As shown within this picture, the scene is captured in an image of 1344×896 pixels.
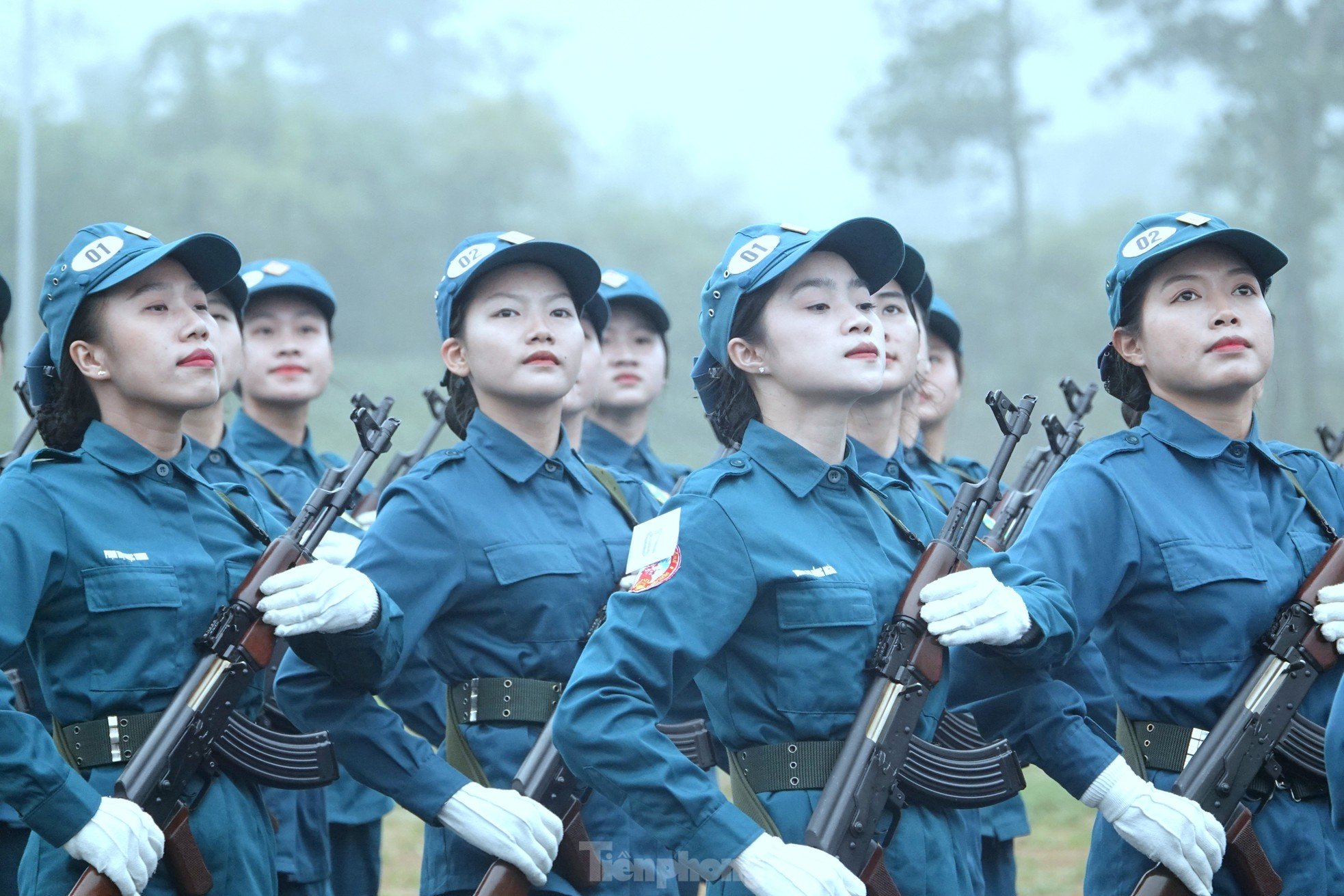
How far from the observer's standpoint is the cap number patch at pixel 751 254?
3.52 m

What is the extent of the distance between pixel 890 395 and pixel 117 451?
262 cm

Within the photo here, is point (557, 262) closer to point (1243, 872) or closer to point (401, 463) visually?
point (401, 463)

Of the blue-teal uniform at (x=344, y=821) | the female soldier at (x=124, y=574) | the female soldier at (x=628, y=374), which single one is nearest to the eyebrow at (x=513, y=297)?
the female soldier at (x=124, y=574)

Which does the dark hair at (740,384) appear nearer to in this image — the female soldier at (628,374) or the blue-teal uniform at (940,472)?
the blue-teal uniform at (940,472)

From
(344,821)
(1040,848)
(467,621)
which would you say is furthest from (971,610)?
(1040,848)

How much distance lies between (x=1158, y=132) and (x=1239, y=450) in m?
29.3

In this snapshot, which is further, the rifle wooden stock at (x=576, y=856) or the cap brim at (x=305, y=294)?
the cap brim at (x=305, y=294)

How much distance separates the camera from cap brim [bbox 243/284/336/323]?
636cm

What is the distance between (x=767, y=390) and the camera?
3.60 m

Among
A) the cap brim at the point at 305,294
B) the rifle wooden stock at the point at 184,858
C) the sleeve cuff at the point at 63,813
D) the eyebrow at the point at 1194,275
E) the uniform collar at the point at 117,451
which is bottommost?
the rifle wooden stock at the point at 184,858

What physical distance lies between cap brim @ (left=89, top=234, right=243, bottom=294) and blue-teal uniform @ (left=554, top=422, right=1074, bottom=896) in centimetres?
140

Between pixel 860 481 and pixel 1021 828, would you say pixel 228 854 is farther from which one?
pixel 1021 828

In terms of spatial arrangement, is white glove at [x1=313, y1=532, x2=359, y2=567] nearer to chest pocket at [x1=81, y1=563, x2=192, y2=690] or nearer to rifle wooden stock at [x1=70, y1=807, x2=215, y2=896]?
chest pocket at [x1=81, y1=563, x2=192, y2=690]

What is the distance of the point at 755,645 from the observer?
3252 millimetres
